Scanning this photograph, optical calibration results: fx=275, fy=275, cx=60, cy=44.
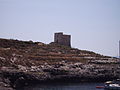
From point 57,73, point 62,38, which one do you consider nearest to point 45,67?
point 57,73

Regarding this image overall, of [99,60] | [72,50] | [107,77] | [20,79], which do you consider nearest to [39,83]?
[20,79]

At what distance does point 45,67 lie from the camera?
89.1m

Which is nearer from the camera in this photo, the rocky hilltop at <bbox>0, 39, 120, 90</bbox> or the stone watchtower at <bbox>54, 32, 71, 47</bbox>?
the rocky hilltop at <bbox>0, 39, 120, 90</bbox>

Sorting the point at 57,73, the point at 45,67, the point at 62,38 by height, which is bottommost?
the point at 57,73

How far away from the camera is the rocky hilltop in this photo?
7656cm

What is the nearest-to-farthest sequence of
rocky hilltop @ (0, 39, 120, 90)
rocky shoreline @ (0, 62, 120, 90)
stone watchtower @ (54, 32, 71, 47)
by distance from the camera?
rocky shoreline @ (0, 62, 120, 90) < rocky hilltop @ (0, 39, 120, 90) < stone watchtower @ (54, 32, 71, 47)

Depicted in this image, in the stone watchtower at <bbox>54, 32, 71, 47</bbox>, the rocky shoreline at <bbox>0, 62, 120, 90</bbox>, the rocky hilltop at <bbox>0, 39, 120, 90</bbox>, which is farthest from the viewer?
the stone watchtower at <bbox>54, 32, 71, 47</bbox>

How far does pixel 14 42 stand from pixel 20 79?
4545 centimetres

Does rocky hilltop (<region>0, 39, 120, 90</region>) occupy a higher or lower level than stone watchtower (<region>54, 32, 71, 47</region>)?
lower

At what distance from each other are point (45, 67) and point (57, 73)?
14.6 feet

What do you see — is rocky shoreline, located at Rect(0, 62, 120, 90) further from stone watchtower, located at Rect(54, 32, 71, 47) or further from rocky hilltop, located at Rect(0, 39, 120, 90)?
stone watchtower, located at Rect(54, 32, 71, 47)

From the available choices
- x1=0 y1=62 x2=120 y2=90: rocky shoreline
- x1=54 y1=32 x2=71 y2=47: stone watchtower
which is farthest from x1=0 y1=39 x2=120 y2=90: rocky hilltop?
x1=54 y1=32 x2=71 y2=47: stone watchtower

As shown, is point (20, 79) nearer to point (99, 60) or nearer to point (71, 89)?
point (71, 89)

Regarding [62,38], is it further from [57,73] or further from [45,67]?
[57,73]
